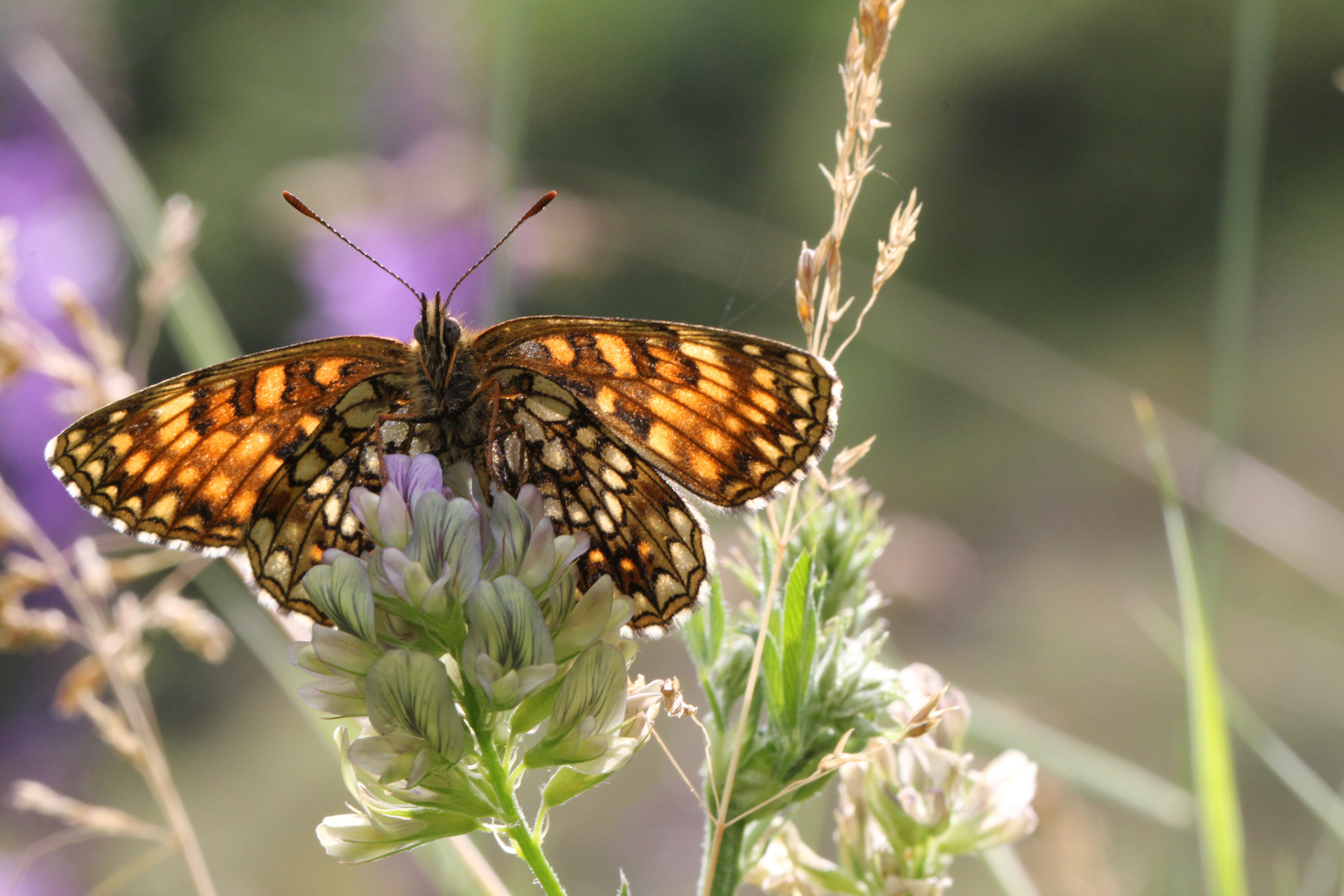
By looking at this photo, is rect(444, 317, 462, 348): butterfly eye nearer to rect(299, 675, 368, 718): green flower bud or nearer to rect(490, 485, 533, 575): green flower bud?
rect(490, 485, 533, 575): green flower bud

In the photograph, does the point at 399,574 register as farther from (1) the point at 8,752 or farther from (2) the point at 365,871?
(1) the point at 8,752

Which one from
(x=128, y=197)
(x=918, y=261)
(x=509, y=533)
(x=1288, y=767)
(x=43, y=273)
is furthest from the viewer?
(x=918, y=261)

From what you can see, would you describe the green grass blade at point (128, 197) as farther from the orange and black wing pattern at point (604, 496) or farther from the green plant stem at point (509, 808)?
the green plant stem at point (509, 808)

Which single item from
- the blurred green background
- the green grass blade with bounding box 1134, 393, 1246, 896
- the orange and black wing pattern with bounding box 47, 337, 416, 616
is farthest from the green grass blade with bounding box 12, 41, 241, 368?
the blurred green background

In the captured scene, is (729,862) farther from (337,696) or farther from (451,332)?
(451,332)

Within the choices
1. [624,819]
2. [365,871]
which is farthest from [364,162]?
[365,871]

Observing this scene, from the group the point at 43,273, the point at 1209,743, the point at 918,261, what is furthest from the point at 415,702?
the point at 918,261
